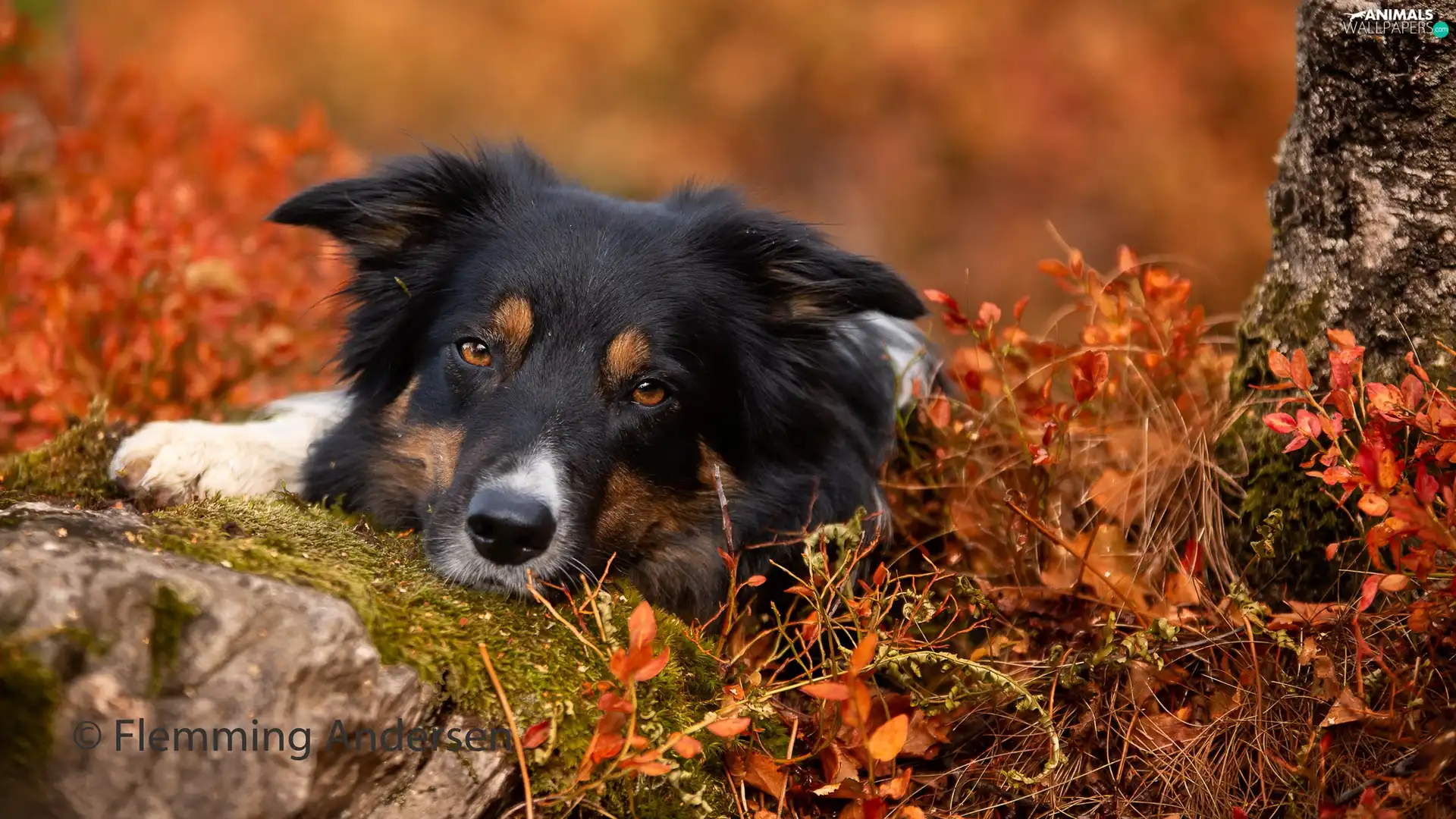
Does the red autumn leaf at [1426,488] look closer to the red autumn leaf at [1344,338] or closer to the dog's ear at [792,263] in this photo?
the red autumn leaf at [1344,338]

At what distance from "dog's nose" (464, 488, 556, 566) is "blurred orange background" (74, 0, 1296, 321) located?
8.82m

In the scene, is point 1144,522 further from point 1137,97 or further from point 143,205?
point 1137,97

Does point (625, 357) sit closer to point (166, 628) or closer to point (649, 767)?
point (649, 767)

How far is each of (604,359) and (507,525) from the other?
661 mm

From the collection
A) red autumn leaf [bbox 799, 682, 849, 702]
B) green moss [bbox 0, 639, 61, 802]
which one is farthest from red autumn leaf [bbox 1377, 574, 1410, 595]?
green moss [bbox 0, 639, 61, 802]

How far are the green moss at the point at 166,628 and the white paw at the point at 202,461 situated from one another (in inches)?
44.9

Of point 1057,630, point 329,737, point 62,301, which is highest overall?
point 62,301

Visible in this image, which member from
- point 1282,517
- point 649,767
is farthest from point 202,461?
point 1282,517

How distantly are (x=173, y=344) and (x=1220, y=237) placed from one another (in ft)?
31.4

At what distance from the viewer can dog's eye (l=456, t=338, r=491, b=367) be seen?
3.55 m

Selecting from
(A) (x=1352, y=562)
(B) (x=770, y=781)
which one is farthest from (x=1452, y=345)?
(B) (x=770, y=781)

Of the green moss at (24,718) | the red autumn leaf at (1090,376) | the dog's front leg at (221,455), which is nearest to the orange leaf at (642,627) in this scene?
the green moss at (24,718)

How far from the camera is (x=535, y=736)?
2.48 meters

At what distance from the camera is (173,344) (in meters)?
4.89
